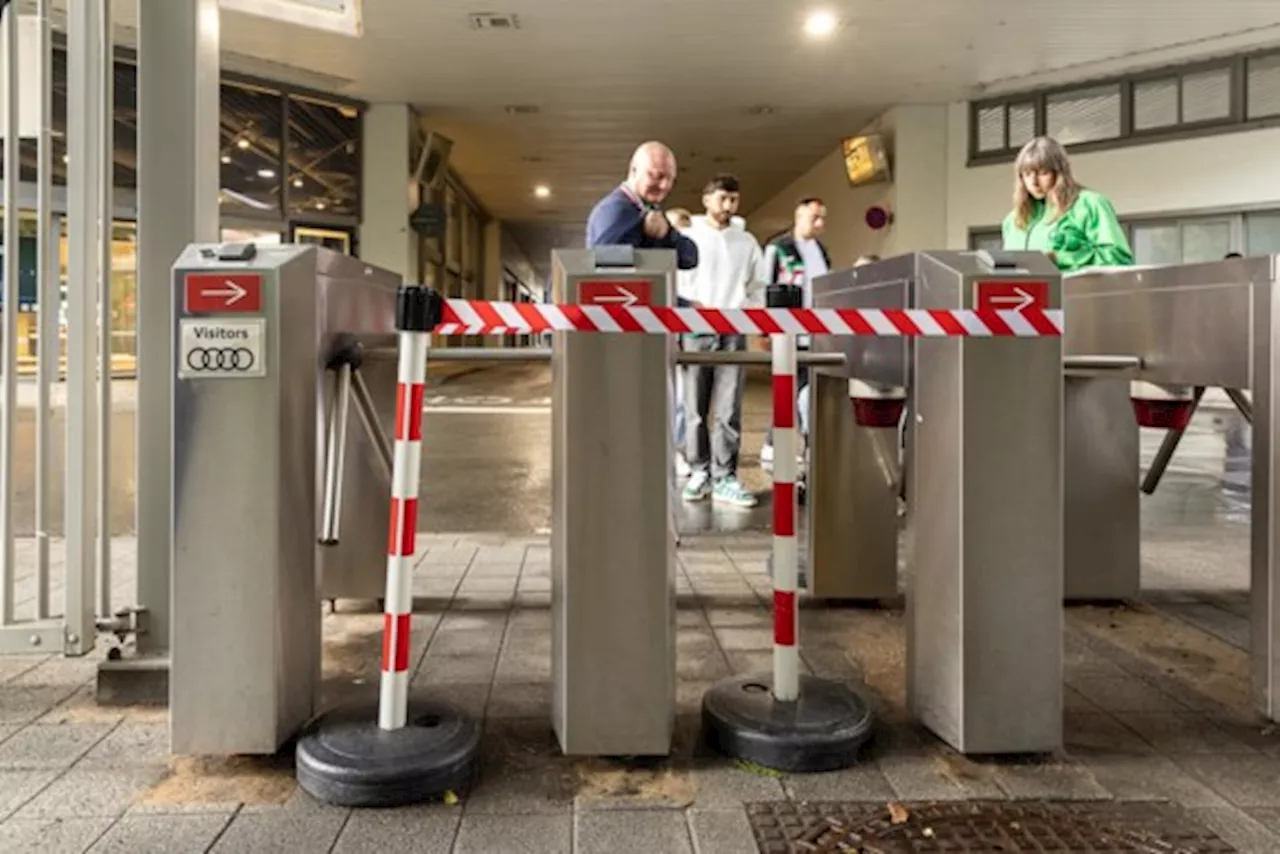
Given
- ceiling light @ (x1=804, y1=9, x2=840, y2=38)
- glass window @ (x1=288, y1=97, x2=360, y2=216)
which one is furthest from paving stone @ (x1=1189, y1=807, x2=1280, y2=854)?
glass window @ (x1=288, y1=97, x2=360, y2=216)

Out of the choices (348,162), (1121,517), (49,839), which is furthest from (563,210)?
(49,839)

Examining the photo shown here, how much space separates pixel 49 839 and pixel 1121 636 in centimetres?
322

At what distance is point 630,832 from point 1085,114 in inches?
609

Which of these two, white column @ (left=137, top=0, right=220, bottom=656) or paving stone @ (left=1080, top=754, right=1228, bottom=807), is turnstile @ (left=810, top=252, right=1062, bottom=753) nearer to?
paving stone @ (left=1080, top=754, right=1228, bottom=807)

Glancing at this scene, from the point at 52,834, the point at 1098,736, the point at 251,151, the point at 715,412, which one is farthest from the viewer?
the point at 251,151

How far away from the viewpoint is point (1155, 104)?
14.6 metres

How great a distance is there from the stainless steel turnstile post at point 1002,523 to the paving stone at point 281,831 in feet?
4.77

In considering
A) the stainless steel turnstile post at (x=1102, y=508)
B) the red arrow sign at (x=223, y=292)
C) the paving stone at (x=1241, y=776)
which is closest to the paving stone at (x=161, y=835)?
the red arrow sign at (x=223, y=292)

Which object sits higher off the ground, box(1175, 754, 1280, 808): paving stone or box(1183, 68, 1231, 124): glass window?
box(1183, 68, 1231, 124): glass window

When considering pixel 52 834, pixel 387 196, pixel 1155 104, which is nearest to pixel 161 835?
pixel 52 834

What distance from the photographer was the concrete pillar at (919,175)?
16.5m

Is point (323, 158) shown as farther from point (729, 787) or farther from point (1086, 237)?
point (729, 787)

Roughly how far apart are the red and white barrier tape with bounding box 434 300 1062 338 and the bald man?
6.91 feet

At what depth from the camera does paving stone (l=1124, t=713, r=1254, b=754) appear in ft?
8.63
